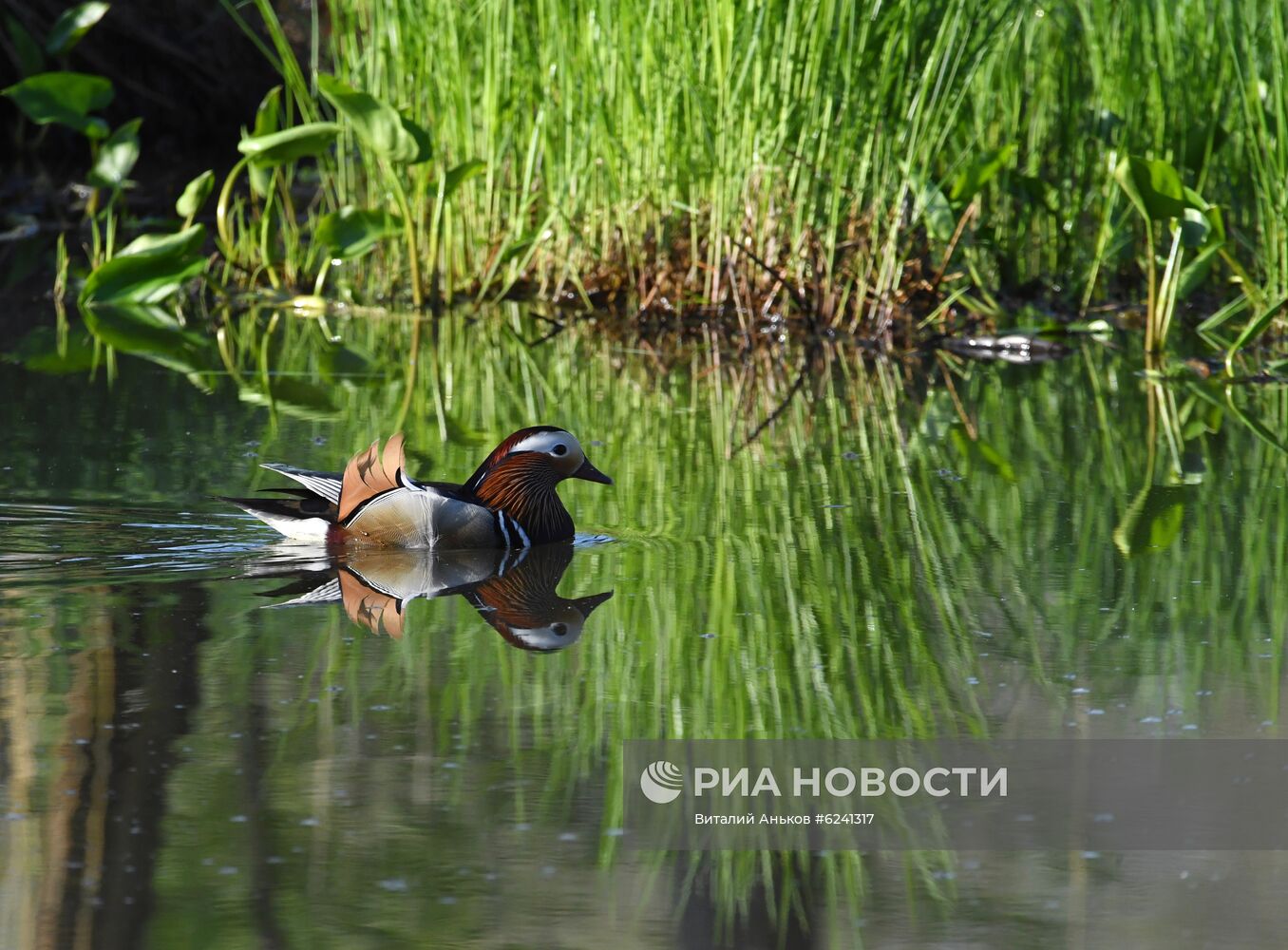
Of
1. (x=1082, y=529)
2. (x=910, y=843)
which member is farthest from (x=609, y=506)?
(x=910, y=843)

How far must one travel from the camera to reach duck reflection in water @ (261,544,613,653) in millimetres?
3162

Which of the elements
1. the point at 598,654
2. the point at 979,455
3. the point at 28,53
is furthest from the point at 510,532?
the point at 28,53

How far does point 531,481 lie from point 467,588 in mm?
416

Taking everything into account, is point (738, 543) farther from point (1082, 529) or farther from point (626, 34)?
point (626, 34)

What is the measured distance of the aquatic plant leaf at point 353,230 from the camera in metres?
7.16

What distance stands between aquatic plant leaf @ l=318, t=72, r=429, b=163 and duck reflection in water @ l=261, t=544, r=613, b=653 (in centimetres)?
322

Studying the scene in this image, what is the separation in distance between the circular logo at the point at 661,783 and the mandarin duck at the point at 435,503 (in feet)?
4.01

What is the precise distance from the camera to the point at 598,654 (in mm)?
2998

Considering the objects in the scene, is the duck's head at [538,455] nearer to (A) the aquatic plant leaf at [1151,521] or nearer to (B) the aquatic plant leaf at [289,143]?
(A) the aquatic plant leaf at [1151,521]

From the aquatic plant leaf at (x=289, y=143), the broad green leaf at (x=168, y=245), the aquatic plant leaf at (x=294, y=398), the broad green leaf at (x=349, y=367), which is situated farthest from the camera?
the aquatic plant leaf at (x=289, y=143)

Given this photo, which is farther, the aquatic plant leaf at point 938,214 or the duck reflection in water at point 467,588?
the aquatic plant leaf at point 938,214

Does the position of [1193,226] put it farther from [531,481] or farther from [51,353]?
[51,353]

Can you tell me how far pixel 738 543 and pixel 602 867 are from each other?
1685 millimetres

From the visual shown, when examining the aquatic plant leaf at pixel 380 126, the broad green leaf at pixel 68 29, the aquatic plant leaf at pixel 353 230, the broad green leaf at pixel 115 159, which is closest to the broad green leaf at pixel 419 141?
the aquatic plant leaf at pixel 380 126
